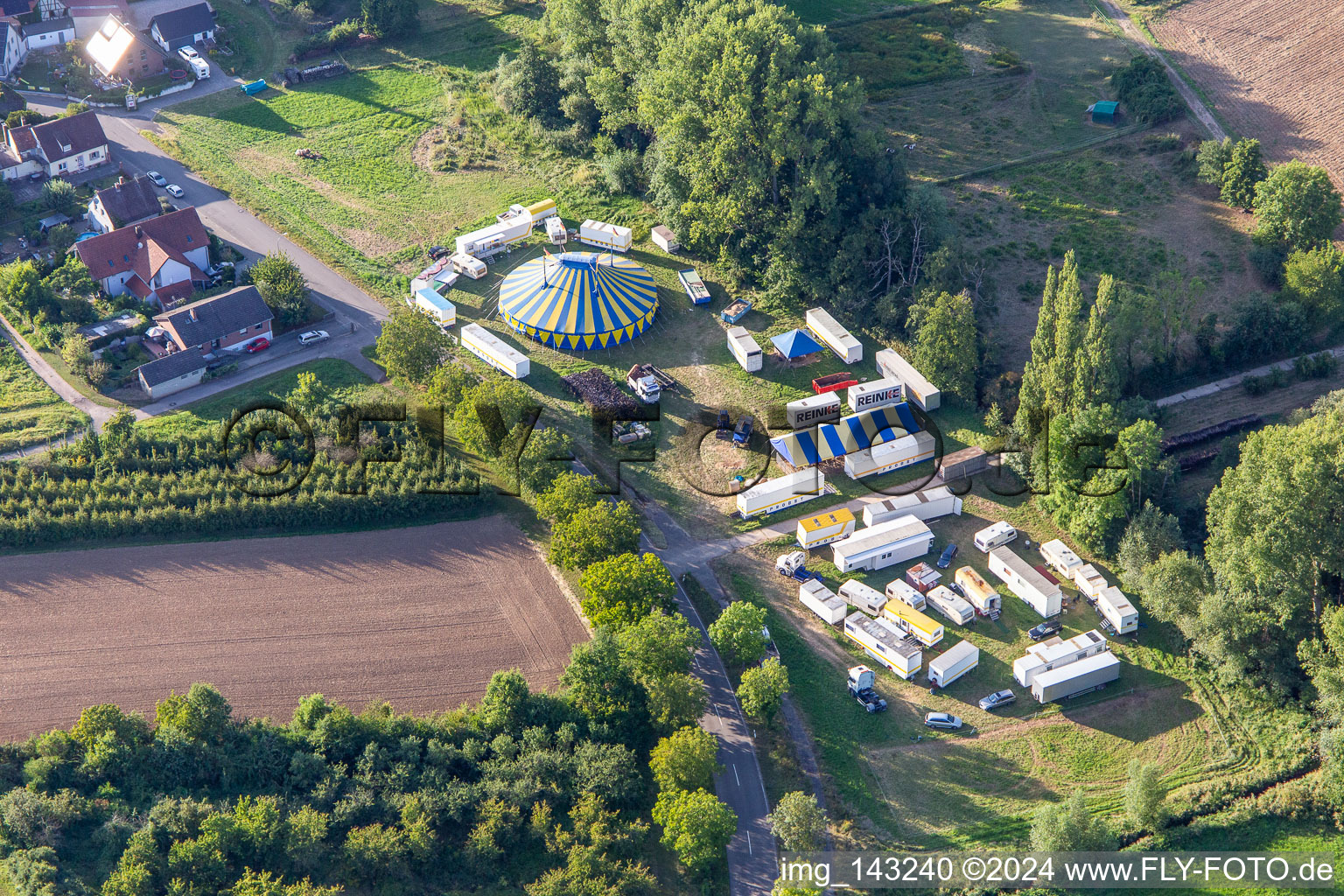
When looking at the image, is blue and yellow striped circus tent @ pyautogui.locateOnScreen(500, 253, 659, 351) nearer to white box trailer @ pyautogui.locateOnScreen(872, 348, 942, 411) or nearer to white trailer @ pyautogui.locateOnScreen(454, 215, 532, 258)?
white trailer @ pyautogui.locateOnScreen(454, 215, 532, 258)

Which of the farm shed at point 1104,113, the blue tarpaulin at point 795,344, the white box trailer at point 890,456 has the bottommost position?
the white box trailer at point 890,456

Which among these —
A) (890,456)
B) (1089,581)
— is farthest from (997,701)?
(890,456)

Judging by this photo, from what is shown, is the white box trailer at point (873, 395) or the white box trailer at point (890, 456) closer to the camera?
the white box trailer at point (890, 456)

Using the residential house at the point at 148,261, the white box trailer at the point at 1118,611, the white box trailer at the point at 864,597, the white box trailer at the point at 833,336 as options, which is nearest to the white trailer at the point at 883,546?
the white box trailer at the point at 864,597

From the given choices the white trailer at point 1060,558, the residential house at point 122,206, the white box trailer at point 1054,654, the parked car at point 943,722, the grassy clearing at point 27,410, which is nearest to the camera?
the parked car at point 943,722

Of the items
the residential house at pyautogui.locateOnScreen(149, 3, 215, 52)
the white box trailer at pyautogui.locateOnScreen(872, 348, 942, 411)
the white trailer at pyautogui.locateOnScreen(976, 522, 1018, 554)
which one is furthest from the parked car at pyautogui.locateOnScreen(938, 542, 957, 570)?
the residential house at pyautogui.locateOnScreen(149, 3, 215, 52)

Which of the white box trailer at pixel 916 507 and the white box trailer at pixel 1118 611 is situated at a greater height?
the white box trailer at pixel 916 507

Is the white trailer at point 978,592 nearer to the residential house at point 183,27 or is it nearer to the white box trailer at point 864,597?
the white box trailer at point 864,597

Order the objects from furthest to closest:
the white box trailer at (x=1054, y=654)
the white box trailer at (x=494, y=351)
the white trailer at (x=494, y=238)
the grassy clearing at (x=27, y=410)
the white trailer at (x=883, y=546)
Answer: the white trailer at (x=494, y=238) → the white box trailer at (x=494, y=351) → the grassy clearing at (x=27, y=410) → the white trailer at (x=883, y=546) → the white box trailer at (x=1054, y=654)

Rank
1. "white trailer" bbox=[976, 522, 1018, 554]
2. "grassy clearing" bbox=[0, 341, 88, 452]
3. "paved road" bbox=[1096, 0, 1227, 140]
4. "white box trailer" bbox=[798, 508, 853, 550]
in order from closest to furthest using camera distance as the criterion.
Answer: "white trailer" bbox=[976, 522, 1018, 554] < "white box trailer" bbox=[798, 508, 853, 550] < "grassy clearing" bbox=[0, 341, 88, 452] < "paved road" bbox=[1096, 0, 1227, 140]
